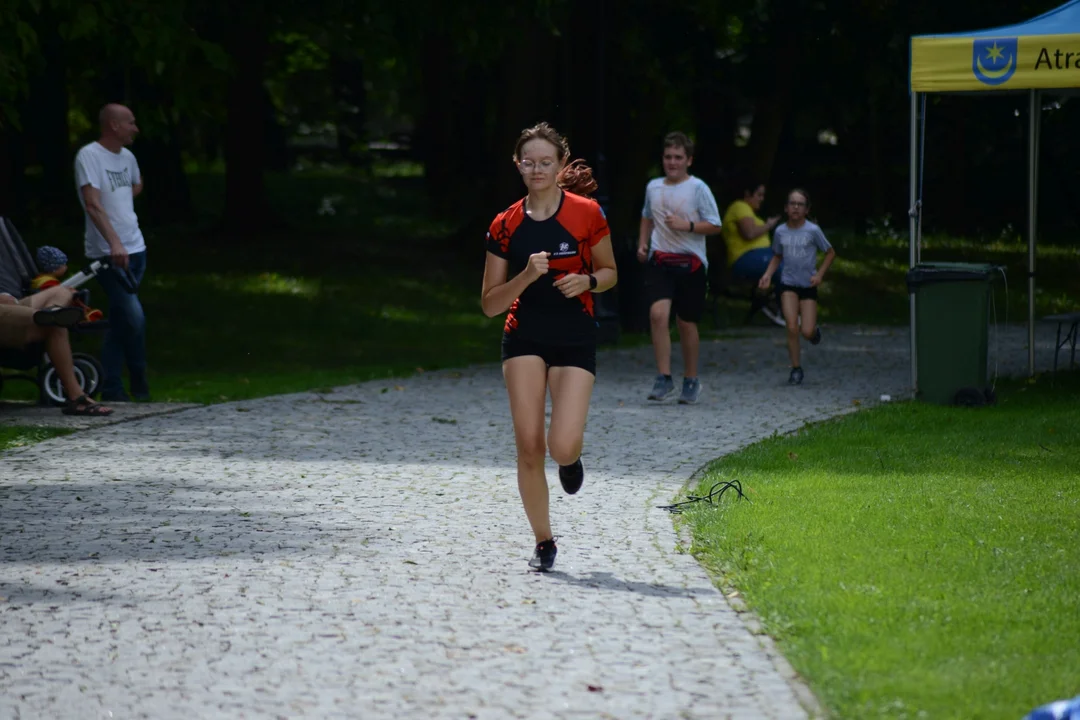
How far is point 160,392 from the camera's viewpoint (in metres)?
13.6

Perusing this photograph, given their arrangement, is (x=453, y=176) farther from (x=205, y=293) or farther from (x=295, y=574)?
(x=295, y=574)

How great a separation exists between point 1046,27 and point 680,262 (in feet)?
10.8

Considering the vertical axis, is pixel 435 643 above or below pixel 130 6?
below

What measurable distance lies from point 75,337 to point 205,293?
27.9 ft

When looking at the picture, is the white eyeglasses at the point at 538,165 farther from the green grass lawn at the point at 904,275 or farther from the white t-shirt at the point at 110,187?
the green grass lawn at the point at 904,275

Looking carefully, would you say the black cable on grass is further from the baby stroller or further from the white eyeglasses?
the baby stroller

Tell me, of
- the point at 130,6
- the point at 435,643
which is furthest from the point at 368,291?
the point at 435,643

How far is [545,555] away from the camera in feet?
21.9

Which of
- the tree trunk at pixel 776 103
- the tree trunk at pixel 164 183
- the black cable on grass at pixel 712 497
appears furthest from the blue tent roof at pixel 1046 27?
the tree trunk at pixel 164 183

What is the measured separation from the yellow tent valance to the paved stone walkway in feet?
9.10

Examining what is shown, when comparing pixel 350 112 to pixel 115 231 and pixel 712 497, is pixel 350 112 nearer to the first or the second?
pixel 115 231

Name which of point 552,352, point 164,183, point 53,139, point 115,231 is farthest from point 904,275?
point 53,139

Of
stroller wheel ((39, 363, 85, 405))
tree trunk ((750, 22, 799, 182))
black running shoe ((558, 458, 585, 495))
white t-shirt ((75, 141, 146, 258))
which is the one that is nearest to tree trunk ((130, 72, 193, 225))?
tree trunk ((750, 22, 799, 182))

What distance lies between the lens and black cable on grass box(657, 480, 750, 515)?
26.6 ft
